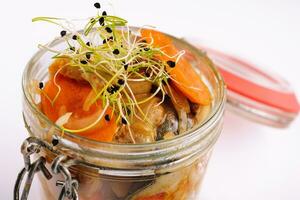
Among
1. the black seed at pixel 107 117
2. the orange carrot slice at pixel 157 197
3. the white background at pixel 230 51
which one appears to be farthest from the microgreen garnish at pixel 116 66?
the white background at pixel 230 51

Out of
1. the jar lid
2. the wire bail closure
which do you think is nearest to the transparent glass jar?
the wire bail closure

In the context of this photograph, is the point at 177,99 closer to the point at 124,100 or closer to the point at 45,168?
the point at 124,100

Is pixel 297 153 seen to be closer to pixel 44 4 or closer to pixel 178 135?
pixel 178 135

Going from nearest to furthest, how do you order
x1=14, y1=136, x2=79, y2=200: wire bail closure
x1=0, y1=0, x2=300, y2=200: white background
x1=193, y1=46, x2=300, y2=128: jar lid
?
1. x1=14, y1=136, x2=79, y2=200: wire bail closure
2. x1=0, y1=0, x2=300, y2=200: white background
3. x1=193, y1=46, x2=300, y2=128: jar lid

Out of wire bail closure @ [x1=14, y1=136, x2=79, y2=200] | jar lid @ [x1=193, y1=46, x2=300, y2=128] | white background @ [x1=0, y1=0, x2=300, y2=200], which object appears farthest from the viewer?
jar lid @ [x1=193, y1=46, x2=300, y2=128]

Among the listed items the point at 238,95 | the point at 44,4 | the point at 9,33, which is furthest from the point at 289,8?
the point at 9,33

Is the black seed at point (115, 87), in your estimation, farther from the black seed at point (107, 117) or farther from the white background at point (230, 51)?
the white background at point (230, 51)

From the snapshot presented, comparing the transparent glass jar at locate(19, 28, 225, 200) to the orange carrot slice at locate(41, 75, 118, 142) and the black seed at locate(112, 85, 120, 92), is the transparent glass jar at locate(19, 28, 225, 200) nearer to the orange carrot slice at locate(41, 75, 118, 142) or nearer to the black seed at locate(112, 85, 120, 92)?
the orange carrot slice at locate(41, 75, 118, 142)
